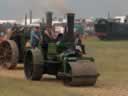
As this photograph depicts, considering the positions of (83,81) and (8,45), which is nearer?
(83,81)

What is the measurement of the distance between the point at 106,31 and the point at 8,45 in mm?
28713

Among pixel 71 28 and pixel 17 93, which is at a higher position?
pixel 71 28

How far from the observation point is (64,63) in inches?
567

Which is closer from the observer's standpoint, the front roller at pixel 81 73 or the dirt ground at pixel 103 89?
the dirt ground at pixel 103 89

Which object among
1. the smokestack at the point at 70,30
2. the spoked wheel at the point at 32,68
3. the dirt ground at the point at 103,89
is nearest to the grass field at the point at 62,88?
the dirt ground at the point at 103,89

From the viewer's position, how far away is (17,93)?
12.1 meters

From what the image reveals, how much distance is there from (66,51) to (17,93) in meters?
3.23

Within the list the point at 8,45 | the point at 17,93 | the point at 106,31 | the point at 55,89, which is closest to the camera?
the point at 17,93

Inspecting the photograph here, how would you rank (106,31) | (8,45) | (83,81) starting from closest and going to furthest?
(83,81) → (8,45) → (106,31)

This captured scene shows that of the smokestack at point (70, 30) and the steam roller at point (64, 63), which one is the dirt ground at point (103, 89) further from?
the smokestack at point (70, 30)

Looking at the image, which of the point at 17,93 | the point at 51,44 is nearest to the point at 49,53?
the point at 51,44

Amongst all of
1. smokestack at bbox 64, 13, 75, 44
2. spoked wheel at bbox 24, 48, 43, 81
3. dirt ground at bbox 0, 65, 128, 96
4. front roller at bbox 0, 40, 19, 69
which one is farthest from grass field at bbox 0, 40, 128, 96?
front roller at bbox 0, 40, 19, 69

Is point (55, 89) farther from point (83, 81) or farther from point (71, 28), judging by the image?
point (71, 28)

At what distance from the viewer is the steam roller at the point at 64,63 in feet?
46.1
